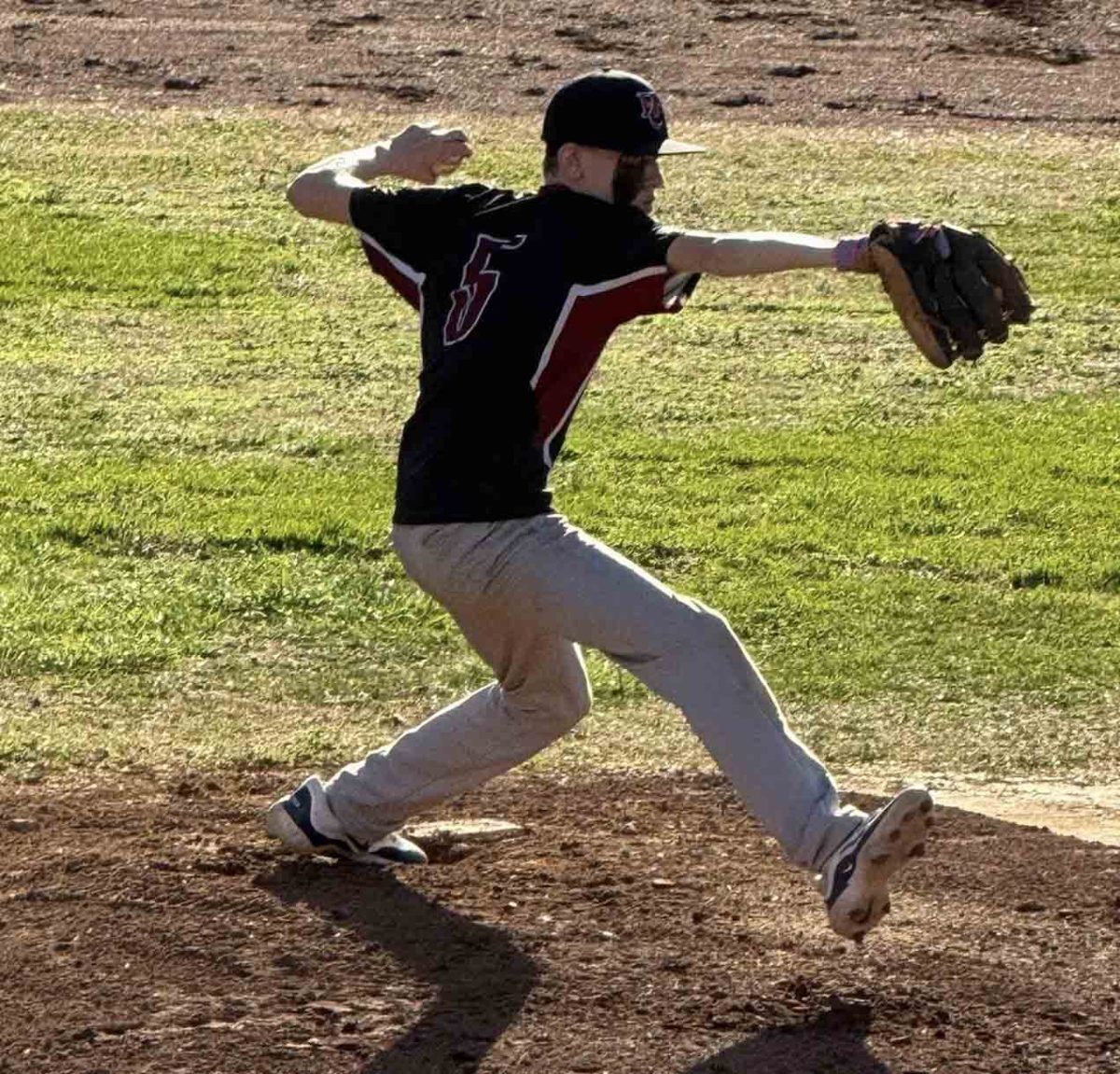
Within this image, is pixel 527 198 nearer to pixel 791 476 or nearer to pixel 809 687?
pixel 809 687

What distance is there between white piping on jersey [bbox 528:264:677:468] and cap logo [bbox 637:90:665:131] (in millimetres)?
424

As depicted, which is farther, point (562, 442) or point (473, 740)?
point (473, 740)

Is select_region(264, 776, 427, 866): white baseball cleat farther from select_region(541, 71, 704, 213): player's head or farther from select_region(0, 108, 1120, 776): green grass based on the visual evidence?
select_region(541, 71, 704, 213): player's head

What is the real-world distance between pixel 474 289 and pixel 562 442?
1.25 feet

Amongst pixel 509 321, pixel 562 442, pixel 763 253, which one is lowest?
pixel 562 442

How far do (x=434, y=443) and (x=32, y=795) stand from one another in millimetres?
2041

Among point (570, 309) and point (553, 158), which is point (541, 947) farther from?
point (553, 158)

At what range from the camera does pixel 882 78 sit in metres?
19.8

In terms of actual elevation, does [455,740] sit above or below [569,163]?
below

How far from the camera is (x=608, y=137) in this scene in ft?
17.3

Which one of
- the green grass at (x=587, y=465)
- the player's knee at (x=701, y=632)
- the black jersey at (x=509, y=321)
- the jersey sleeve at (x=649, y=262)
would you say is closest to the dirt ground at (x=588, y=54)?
the green grass at (x=587, y=465)

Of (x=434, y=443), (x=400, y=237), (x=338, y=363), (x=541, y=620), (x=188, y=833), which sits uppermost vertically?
(x=400, y=237)

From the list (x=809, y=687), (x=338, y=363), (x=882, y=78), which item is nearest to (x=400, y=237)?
(x=809, y=687)

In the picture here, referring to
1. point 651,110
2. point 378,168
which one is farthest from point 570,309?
point 378,168
